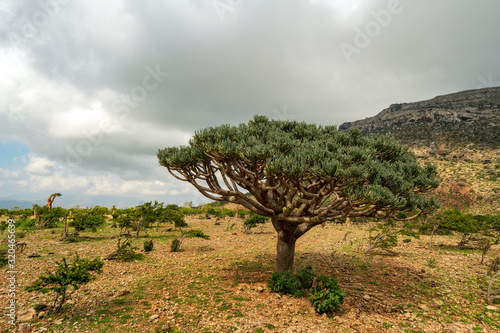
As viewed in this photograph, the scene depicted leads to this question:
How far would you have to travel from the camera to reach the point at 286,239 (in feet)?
37.9

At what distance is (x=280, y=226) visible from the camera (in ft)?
37.5

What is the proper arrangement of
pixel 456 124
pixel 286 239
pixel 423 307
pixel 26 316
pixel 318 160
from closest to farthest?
pixel 26 316 → pixel 318 160 → pixel 423 307 → pixel 286 239 → pixel 456 124

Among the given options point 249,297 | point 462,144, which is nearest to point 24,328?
point 249,297

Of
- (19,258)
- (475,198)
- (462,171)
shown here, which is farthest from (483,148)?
(19,258)

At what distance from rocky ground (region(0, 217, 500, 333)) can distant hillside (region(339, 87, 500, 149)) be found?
7424 centimetres

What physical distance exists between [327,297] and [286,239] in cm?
332

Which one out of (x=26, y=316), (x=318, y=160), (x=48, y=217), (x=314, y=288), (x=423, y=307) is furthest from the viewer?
(x=48, y=217)

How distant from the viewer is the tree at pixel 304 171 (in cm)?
774

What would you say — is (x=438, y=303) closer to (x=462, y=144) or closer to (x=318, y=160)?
(x=318, y=160)

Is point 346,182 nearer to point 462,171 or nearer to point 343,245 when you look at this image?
point 343,245

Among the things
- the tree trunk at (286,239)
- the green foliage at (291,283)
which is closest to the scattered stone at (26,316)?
the green foliage at (291,283)

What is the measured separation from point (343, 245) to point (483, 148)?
8100cm

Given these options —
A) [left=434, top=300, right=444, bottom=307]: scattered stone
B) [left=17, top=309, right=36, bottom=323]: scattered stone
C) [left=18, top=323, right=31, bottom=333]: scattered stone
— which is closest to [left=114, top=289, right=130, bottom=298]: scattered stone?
[left=17, top=309, right=36, bottom=323]: scattered stone

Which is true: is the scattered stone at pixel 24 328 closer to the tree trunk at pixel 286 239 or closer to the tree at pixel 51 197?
the tree trunk at pixel 286 239
